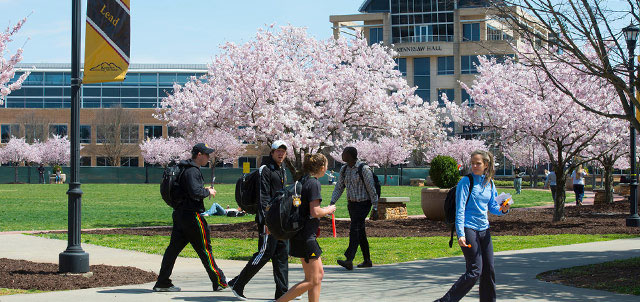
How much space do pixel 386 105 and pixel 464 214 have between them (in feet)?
41.8

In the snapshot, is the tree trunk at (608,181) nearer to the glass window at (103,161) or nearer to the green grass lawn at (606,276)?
the green grass lawn at (606,276)

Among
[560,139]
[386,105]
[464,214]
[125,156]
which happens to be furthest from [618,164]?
[464,214]

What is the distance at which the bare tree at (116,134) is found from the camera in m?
85.6

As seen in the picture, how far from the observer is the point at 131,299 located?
8.32m

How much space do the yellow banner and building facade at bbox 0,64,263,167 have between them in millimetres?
66230

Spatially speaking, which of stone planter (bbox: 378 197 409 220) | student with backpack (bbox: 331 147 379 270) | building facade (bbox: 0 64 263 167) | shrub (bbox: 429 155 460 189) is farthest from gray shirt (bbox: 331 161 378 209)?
building facade (bbox: 0 64 263 167)

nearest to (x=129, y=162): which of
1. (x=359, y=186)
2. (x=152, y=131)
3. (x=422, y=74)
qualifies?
(x=152, y=131)

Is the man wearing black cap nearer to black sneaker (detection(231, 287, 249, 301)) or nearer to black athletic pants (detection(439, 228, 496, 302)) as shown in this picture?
black sneaker (detection(231, 287, 249, 301))

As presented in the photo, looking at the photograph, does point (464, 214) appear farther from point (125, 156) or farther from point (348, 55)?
point (125, 156)

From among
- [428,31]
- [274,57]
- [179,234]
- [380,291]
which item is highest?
[428,31]

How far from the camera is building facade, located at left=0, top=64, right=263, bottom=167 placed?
87.4 meters

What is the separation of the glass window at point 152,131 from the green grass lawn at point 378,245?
250 ft

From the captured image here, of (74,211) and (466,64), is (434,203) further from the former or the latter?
(466,64)

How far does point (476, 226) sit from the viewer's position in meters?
7.24
